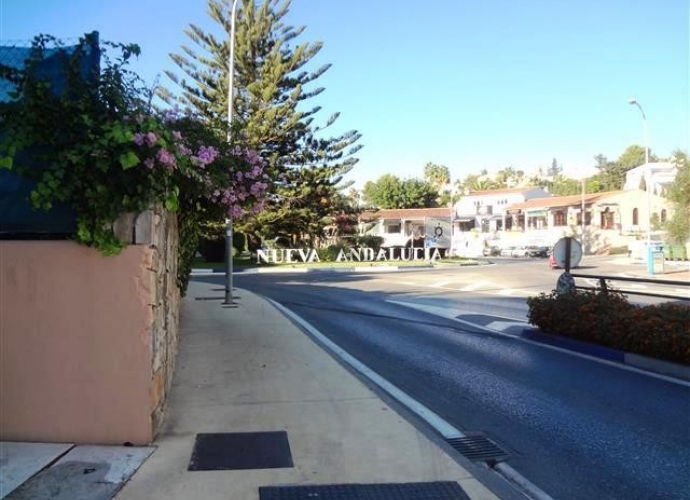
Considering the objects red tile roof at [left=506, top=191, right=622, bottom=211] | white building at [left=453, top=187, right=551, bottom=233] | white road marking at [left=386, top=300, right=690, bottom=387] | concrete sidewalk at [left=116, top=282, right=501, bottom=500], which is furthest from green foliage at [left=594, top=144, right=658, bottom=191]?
concrete sidewalk at [left=116, top=282, right=501, bottom=500]

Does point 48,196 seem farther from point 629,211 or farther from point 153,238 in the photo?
point 629,211

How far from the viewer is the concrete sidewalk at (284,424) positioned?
14.4 feet

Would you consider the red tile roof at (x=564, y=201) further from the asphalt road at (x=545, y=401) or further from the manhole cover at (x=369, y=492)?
the manhole cover at (x=369, y=492)

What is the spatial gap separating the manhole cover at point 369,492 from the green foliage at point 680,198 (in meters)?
36.0

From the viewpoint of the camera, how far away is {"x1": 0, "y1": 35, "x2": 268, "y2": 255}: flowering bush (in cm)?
450

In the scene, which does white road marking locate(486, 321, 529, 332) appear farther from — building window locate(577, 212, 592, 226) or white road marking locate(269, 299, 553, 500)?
building window locate(577, 212, 592, 226)

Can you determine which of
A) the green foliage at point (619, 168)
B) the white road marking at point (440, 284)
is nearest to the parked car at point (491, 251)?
the white road marking at point (440, 284)

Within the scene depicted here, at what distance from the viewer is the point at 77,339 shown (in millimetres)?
4891

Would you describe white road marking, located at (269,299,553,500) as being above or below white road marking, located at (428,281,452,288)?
below

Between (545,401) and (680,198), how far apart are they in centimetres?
3341

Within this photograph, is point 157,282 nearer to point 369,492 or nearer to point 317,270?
point 369,492

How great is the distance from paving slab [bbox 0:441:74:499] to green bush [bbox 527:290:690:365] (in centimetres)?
720

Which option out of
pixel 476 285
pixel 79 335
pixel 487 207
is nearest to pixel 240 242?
pixel 476 285

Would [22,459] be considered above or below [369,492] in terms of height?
above
